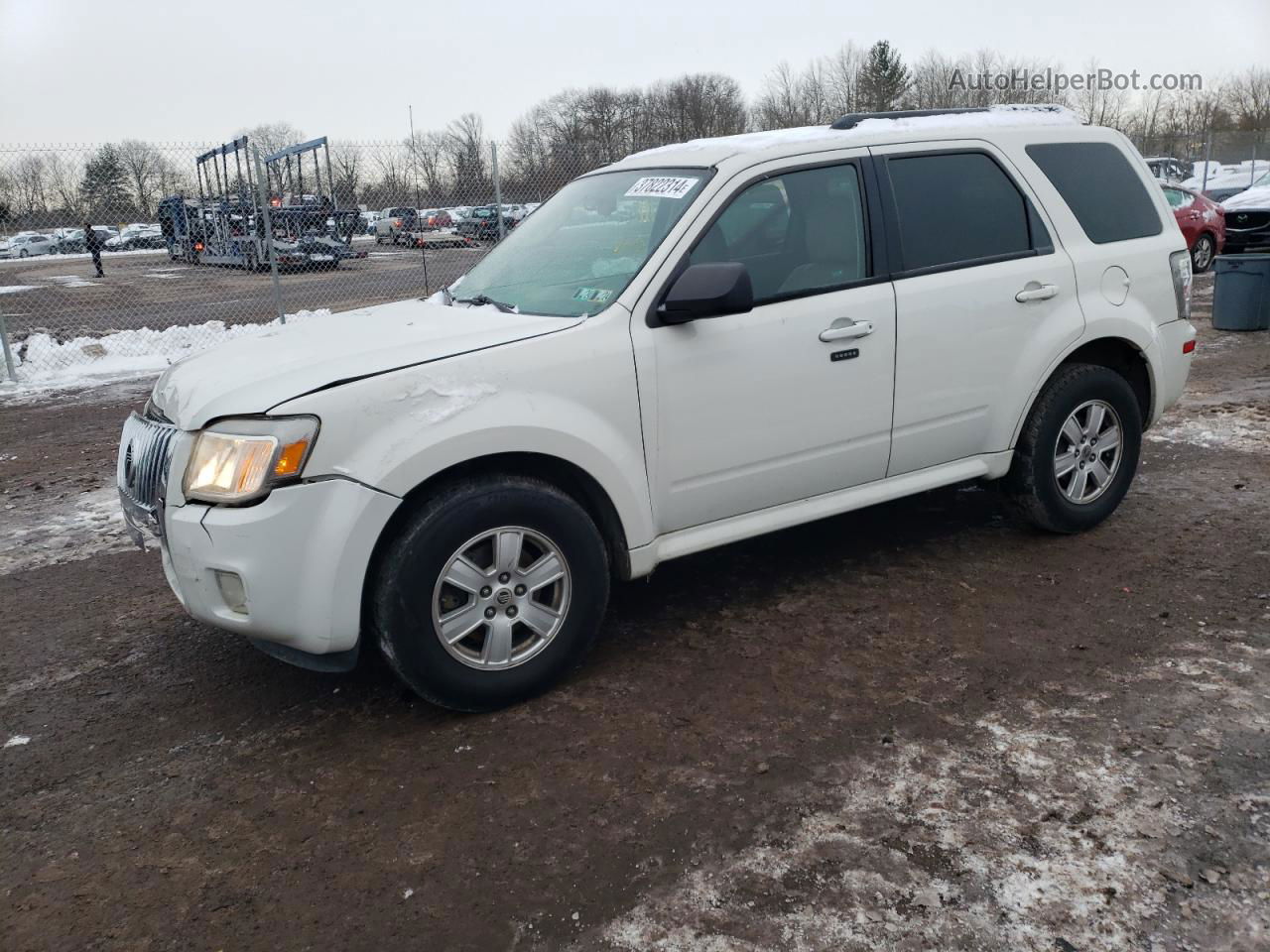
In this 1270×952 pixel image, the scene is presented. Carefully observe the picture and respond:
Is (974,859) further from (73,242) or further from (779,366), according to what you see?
(73,242)

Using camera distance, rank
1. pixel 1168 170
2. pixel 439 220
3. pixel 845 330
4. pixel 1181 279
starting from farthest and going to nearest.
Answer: pixel 1168 170 < pixel 439 220 < pixel 1181 279 < pixel 845 330

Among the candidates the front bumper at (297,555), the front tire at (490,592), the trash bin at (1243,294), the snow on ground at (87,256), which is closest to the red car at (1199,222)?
the trash bin at (1243,294)

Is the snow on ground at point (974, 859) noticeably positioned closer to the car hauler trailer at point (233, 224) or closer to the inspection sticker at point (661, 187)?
the inspection sticker at point (661, 187)

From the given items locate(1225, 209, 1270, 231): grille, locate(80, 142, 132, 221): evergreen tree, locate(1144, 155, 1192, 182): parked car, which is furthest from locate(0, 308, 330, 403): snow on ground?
locate(1144, 155, 1192, 182): parked car

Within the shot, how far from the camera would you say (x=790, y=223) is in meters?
4.11

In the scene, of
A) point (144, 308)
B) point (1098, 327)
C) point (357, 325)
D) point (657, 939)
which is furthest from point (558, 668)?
point (144, 308)

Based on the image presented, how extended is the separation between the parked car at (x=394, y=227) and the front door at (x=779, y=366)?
47.2ft

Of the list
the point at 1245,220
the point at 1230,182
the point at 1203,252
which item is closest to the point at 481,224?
the point at 1203,252

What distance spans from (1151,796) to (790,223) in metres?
2.41

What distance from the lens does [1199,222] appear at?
16312 mm

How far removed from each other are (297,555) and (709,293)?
163 centimetres

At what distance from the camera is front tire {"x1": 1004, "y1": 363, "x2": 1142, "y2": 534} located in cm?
474

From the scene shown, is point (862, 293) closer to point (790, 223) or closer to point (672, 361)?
point (790, 223)

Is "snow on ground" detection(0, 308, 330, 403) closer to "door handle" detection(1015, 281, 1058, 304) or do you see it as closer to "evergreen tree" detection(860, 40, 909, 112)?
"door handle" detection(1015, 281, 1058, 304)
